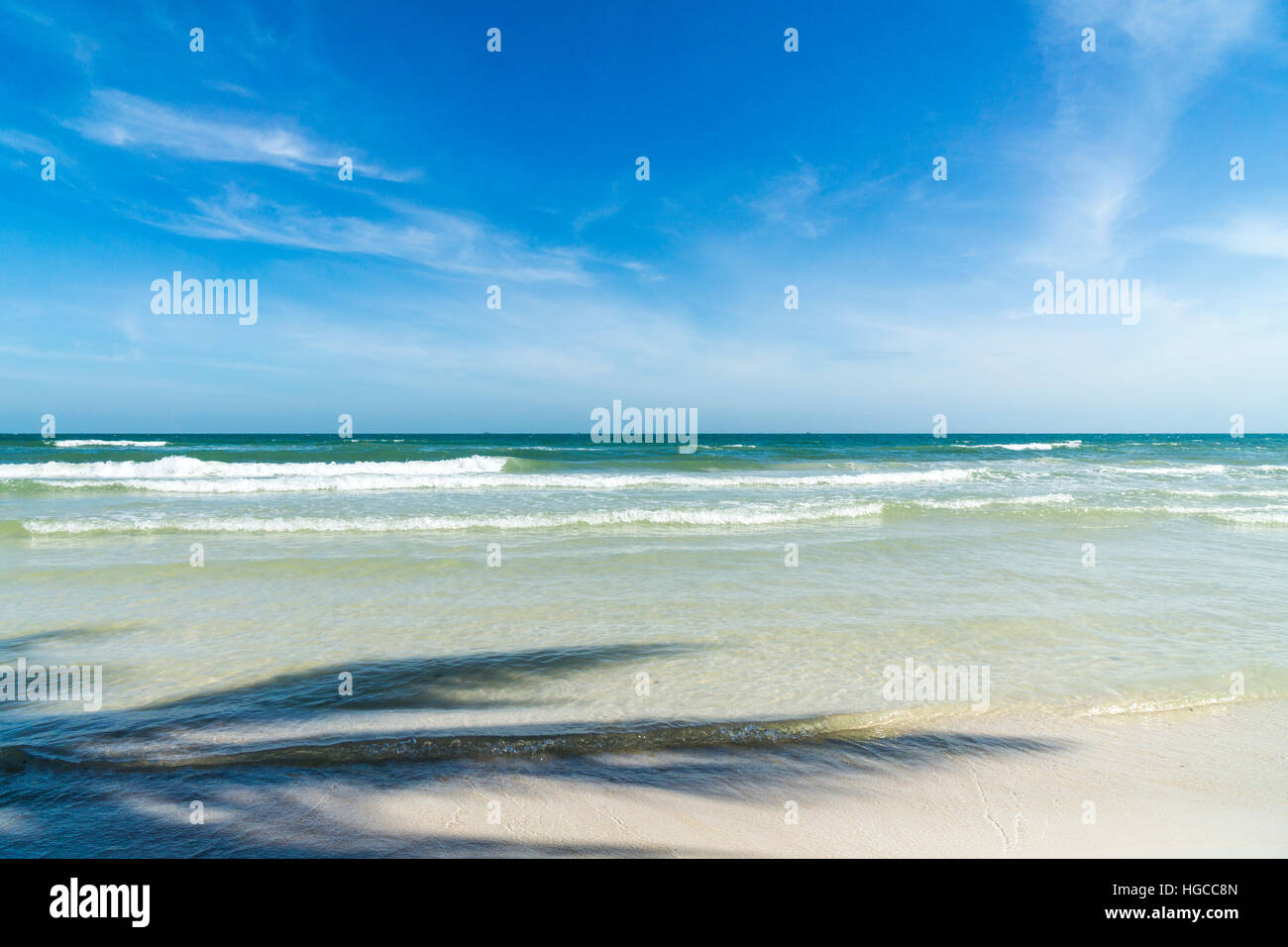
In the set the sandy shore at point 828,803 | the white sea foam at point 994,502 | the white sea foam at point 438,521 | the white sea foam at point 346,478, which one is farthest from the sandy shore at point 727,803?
the white sea foam at point 346,478

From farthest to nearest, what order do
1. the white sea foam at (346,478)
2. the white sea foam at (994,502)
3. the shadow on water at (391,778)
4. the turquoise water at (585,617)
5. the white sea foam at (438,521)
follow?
the white sea foam at (346,478) < the white sea foam at (994,502) < the white sea foam at (438,521) < the turquoise water at (585,617) < the shadow on water at (391,778)

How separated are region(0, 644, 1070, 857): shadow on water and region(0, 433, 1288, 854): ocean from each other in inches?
1.5

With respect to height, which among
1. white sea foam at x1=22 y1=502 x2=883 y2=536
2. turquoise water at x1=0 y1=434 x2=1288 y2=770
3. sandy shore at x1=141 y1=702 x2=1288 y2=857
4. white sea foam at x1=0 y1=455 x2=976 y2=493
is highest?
white sea foam at x1=0 y1=455 x2=976 y2=493

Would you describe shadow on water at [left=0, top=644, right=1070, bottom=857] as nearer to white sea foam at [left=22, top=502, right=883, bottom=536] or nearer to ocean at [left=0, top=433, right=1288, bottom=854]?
ocean at [left=0, top=433, right=1288, bottom=854]

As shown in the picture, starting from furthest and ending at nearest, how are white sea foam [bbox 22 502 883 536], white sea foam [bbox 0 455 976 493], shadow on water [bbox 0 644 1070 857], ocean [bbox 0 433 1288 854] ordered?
1. white sea foam [bbox 0 455 976 493]
2. white sea foam [bbox 22 502 883 536]
3. ocean [bbox 0 433 1288 854]
4. shadow on water [bbox 0 644 1070 857]

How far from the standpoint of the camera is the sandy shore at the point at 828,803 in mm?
3094

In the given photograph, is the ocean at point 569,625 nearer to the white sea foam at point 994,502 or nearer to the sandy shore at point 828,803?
the sandy shore at point 828,803

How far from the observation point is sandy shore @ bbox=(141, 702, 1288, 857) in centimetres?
Answer: 309

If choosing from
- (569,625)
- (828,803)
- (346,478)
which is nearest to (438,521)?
(569,625)

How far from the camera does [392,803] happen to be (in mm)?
3398

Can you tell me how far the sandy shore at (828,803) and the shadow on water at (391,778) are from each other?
1cm

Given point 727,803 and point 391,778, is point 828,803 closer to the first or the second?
point 727,803

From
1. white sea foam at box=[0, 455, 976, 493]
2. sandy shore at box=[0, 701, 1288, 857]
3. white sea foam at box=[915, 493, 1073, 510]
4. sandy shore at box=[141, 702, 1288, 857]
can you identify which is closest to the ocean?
sandy shore at box=[0, 701, 1288, 857]

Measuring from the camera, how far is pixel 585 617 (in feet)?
23.4
